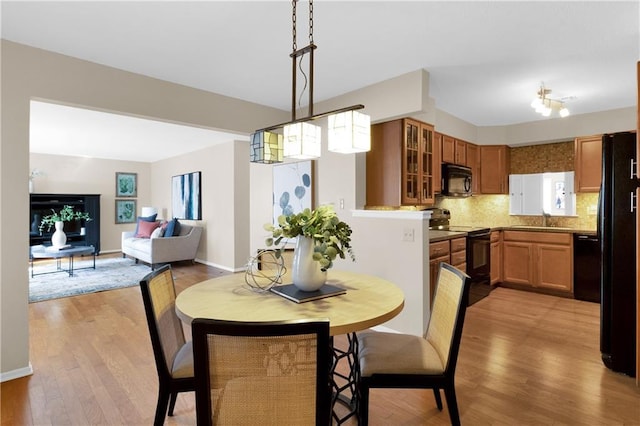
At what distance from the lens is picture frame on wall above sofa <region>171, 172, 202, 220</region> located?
673 centimetres

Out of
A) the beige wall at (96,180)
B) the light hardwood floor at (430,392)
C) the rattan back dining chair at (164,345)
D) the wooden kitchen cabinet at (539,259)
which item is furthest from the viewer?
the beige wall at (96,180)

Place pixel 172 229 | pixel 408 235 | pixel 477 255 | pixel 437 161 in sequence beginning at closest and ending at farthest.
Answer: pixel 408 235, pixel 477 255, pixel 437 161, pixel 172 229

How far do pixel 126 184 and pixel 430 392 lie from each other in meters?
8.43

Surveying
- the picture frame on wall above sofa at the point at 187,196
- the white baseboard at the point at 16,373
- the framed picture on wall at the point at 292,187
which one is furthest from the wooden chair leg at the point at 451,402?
the picture frame on wall above sofa at the point at 187,196

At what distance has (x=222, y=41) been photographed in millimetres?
2357

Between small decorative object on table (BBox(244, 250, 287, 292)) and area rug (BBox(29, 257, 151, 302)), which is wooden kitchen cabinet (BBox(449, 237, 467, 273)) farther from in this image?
area rug (BBox(29, 257, 151, 302))

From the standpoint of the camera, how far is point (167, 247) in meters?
5.94

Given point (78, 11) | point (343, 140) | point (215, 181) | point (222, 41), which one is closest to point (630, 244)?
point (343, 140)

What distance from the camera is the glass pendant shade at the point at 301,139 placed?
5.78 feet

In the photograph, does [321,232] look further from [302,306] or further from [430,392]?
[430,392]

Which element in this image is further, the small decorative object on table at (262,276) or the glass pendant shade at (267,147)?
the glass pendant shade at (267,147)

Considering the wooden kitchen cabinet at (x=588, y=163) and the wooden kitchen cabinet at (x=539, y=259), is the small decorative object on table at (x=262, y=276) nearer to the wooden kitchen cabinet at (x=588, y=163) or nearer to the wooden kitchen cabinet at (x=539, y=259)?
the wooden kitchen cabinet at (x=539, y=259)

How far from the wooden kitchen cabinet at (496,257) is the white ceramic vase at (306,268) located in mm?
3600

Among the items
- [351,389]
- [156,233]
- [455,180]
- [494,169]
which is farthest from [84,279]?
[494,169]
